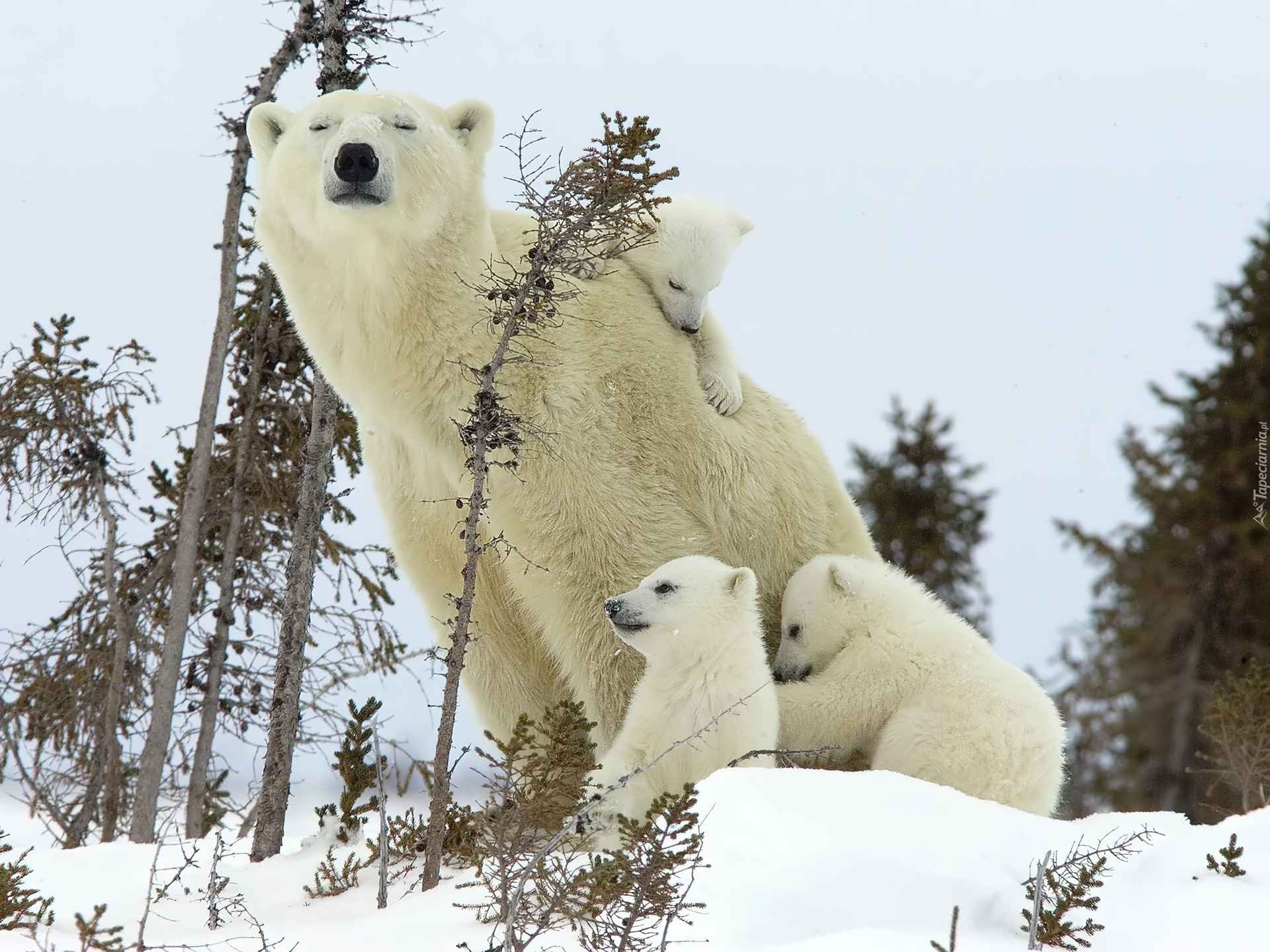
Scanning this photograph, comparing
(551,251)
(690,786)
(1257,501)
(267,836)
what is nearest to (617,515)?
(551,251)

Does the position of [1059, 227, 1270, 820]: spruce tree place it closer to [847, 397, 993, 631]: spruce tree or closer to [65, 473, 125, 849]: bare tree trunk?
[847, 397, 993, 631]: spruce tree

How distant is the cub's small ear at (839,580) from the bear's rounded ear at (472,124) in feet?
7.47

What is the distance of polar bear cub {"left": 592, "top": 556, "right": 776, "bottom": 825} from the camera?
4.11m

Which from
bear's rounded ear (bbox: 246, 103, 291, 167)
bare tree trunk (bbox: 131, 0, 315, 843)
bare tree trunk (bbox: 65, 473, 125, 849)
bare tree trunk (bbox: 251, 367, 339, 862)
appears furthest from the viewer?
bare tree trunk (bbox: 65, 473, 125, 849)

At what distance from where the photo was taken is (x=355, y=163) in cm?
438

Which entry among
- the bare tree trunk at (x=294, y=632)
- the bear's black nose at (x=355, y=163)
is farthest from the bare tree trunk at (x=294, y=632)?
the bear's black nose at (x=355, y=163)

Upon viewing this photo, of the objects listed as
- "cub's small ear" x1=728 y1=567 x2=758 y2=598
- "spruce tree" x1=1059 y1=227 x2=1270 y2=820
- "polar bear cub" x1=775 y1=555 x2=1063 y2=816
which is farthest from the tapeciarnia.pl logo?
"cub's small ear" x1=728 y1=567 x2=758 y2=598

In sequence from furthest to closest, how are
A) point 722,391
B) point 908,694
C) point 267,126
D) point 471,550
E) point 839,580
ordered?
point 722,391, point 839,580, point 267,126, point 908,694, point 471,550

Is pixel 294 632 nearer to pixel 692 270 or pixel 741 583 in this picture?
pixel 741 583

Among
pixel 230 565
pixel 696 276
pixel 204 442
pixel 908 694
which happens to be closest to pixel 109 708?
pixel 230 565

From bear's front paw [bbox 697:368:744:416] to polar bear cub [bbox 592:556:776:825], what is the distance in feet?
3.19

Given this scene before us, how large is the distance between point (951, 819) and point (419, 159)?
307 cm

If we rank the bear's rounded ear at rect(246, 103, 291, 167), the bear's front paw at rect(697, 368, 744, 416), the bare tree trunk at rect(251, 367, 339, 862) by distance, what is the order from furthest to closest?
the bare tree trunk at rect(251, 367, 339, 862) → the bear's front paw at rect(697, 368, 744, 416) → the bear's rounded ear at rect(246, 103, 291, 167)

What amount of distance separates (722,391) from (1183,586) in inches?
529
